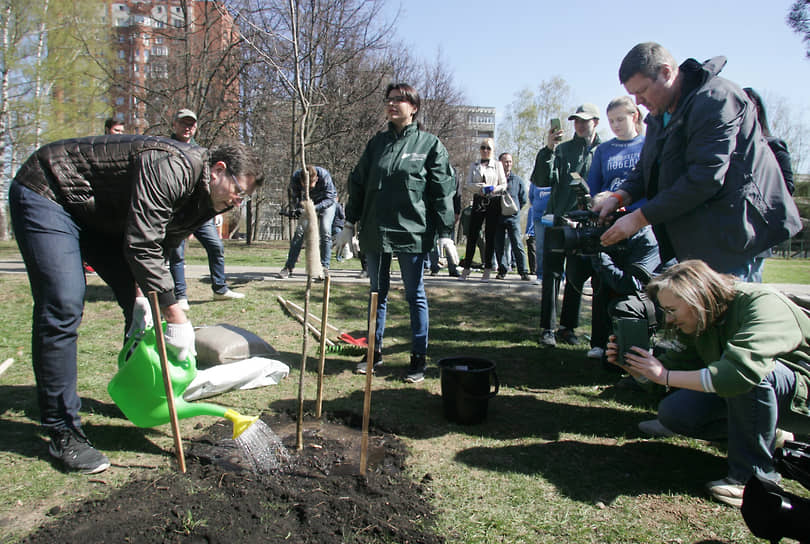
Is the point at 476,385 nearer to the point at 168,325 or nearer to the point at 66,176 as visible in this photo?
the point at 168,325

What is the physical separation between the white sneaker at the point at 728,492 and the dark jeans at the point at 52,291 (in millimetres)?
3006

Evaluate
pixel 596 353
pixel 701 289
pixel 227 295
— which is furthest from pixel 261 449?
pixel 227 295

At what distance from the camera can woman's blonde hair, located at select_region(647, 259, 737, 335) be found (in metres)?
2.21

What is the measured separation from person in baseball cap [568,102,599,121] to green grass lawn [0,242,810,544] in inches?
84.5

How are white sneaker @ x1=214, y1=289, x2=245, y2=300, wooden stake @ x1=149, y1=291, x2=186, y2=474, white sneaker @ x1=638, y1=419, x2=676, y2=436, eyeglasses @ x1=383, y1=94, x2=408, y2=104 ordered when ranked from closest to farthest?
wooden stake @ x1=149, y1=291, x2=186, y2=474, white sneaker @ x1=638, y1=419, x2=676, y2=436, eyeglasses @ x1=383, y1=94, x2=408, y2=104, white sneaker @ x1=214, y1=289, x2=245, y2=300

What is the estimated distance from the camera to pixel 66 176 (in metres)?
2.45

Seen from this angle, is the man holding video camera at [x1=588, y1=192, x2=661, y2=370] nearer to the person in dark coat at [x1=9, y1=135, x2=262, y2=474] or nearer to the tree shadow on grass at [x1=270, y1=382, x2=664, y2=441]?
the tree shadow on grass at [x1=270, y1=382, x2=664, y2=441]

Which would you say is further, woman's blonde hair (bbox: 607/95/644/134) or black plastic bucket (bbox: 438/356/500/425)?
woman's blonde hair (bbox: 607/95/644/134)

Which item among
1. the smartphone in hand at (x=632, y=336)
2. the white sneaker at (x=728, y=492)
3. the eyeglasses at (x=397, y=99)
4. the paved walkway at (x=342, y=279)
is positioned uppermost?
the eyeglasses at (x=397, y=99)

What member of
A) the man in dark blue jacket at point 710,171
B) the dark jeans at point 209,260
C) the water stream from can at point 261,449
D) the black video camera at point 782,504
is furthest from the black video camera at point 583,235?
the dark jeans at point 209,260

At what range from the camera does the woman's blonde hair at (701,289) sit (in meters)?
2.21

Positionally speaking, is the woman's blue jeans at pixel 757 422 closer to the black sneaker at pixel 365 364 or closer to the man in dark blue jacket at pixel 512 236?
the black sneaker at pixel 365 364

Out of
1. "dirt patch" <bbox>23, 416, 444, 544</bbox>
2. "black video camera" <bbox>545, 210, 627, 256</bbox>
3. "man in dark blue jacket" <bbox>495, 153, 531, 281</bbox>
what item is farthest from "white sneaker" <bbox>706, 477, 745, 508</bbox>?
"man in dark blue jacket" <bbox>495, 153, 531, 281</bbox>

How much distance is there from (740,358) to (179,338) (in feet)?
8.09
